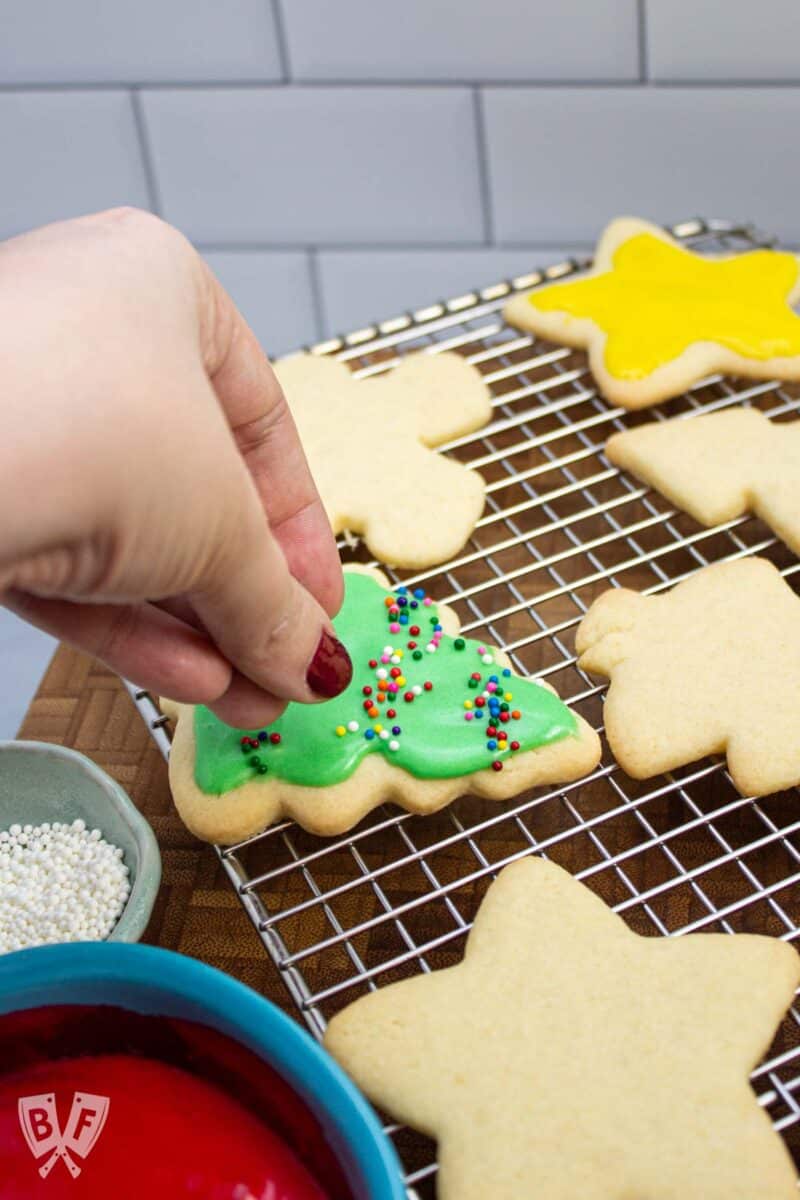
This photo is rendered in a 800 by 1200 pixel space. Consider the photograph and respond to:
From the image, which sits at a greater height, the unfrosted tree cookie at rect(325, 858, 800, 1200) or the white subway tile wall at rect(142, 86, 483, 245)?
the white subway tile wall at rect(142, 86, 483, 245)

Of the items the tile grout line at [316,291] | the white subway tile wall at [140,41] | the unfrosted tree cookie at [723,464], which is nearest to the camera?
the unfrosted tree cookie at [723,464]

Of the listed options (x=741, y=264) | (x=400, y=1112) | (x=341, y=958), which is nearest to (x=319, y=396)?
(x=741, y=264)

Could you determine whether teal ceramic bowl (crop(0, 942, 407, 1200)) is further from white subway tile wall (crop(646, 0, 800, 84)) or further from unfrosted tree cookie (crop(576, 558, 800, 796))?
white subway tile wall (crop(646, 0, 800, 84))

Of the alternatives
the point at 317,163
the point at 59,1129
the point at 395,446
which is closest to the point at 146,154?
the point at 317,163

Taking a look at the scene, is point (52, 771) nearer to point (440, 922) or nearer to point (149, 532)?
point (440, 922)

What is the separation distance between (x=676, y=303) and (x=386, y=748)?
528mm

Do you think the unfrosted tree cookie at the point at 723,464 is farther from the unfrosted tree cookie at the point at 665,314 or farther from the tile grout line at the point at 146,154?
the tile grout line at the point at 146,154

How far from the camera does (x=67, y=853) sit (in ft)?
2.72

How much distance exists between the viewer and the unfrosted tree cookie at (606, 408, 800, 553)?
3.24ft

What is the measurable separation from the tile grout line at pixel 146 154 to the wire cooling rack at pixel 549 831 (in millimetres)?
687

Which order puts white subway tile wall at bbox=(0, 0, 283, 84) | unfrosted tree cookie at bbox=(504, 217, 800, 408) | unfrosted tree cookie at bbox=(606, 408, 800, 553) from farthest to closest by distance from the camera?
white subway tile wall at bbox=(0, 0, 283, 84)
unfrosted tree cookie at bbox=(504, 217, 800, 408)
unfrosted tree cookie at bbox=(606, 408, 800, 553)

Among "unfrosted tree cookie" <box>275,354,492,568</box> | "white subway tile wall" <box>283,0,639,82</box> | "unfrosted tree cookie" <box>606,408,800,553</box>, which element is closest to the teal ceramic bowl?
"unfrosted tree cookie" <box>275,354,492,568</box>

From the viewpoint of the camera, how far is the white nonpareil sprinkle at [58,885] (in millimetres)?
797

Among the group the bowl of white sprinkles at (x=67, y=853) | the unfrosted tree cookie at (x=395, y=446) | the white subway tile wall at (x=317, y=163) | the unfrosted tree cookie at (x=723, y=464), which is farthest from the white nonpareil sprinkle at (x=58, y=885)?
the white subway tile wall at (x=317, y=163)
